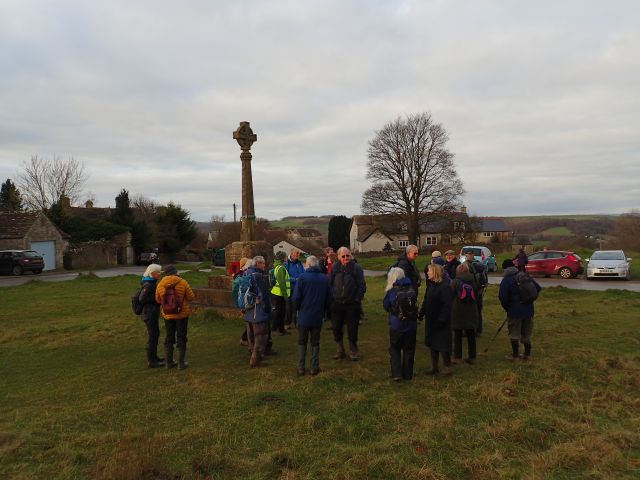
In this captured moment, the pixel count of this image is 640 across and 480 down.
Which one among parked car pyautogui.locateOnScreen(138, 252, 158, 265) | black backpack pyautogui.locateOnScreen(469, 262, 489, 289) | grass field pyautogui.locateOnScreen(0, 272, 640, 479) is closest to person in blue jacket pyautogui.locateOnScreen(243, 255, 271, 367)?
grass field pyautogui.locateOnScreen(0, 272, 640, 479)

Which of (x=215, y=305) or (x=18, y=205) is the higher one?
(x=18, y=205)

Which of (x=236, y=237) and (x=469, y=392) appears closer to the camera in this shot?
(x=469, y=392)

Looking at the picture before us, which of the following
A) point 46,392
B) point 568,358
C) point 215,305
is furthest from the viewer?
point 215,305

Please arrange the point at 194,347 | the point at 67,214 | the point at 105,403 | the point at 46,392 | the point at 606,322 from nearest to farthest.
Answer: the point at 105,403 → the point at 46,392 → the point at 194,347 → the point at 606,322 → the point at 67,214

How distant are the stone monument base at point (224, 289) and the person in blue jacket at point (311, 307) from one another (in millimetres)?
4635

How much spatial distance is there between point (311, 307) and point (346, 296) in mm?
738

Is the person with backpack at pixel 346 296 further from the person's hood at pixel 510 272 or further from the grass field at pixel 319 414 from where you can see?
the person's hood at pixel 510 272

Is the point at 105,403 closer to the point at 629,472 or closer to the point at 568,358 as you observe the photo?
the point at 629,472

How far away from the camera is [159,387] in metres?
6.50

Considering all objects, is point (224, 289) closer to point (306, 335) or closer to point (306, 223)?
point (306, 335)

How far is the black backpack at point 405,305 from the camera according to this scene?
247 inches

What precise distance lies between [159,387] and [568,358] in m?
6.27

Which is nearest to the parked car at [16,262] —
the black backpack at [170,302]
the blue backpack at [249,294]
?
the black backpack at [170,302]

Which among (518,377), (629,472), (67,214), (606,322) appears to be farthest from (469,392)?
(67,214)
